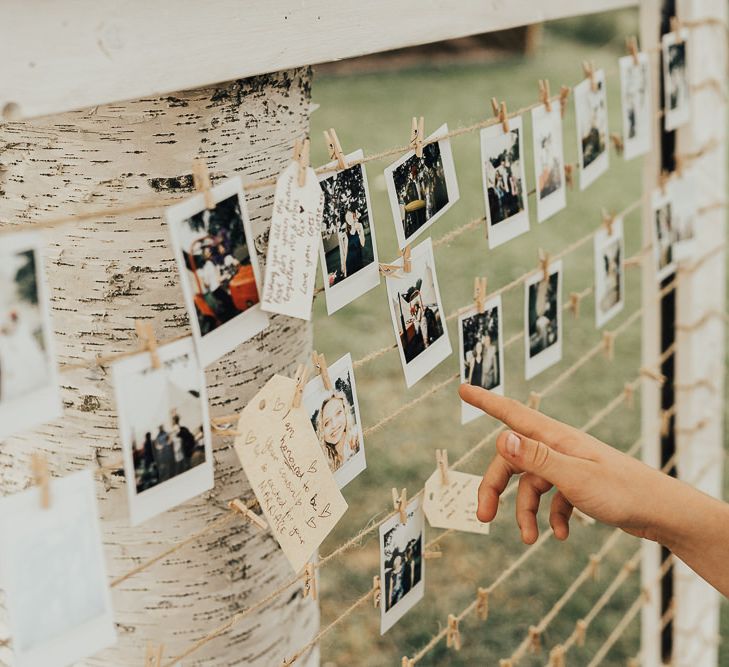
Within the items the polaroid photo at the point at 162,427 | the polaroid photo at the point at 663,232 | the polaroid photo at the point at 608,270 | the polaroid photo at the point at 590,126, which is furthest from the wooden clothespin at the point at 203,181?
the polaroid photo at the point at 663,232

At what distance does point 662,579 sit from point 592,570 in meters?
0.39

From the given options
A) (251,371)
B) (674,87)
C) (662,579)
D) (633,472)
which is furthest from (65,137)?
(662,579)

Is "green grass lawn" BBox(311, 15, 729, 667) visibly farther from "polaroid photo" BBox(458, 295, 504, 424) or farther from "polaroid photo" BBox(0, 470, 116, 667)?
"polaroid photo" BBox(0, 470, 116, 667)

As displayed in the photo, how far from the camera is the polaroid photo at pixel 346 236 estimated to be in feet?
2.81

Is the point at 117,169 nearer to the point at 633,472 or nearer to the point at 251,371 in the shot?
the point at 251,371

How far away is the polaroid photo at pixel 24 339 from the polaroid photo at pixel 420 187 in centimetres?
42

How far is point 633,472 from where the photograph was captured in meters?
0.86

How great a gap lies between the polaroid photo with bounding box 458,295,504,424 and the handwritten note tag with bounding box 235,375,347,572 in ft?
0.98

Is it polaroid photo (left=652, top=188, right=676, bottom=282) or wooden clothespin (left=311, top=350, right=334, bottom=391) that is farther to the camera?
polaroid photo (left=652, top=188, right=676, bottom=282)

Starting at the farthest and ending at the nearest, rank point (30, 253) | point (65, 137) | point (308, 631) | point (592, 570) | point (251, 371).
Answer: point (592, 570)
point (308, 631)
point (251, 371)
point (65, 137)
point (30, 253)

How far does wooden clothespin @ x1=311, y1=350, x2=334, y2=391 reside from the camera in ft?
2.84

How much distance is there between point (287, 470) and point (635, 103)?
942mm

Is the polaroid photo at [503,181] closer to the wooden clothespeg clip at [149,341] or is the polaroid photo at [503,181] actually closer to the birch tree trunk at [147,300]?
the birch tree trunk at [147,300]

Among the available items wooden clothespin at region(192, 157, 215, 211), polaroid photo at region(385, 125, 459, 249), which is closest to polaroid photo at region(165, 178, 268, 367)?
wooden clothespin at region(192, 157, 215, 211)
